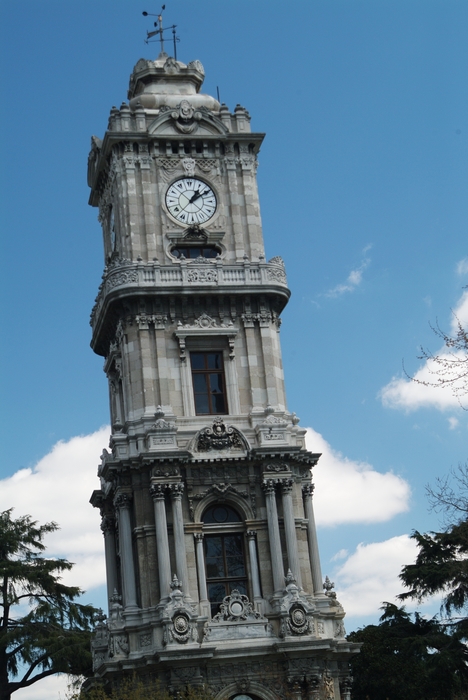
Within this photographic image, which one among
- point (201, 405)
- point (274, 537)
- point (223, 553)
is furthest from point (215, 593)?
point (201, 405)

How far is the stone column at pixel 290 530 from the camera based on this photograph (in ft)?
166

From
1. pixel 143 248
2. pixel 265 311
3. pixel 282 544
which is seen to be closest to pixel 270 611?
pixel 282 544

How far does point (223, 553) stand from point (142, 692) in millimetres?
7242

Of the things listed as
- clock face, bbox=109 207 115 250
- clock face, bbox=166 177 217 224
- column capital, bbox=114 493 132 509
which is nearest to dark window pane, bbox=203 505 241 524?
column capital, bbox=114 493 132 509

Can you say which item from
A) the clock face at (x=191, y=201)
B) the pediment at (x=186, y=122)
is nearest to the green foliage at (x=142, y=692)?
the clock face at (x=191, y=201)

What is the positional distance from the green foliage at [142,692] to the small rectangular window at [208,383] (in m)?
10.9

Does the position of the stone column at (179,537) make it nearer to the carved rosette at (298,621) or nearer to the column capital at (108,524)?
the carved rosette at (298,621)

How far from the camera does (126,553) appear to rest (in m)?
50.8

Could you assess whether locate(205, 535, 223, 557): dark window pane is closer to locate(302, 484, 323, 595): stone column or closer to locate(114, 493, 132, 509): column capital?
→ locate(114, 493, 132, 509): column capital

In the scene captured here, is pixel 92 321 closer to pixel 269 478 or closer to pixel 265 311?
pixel 265 311

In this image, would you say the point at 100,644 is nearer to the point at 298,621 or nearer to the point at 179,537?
the point at 179,537

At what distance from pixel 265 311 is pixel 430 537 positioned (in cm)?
1711

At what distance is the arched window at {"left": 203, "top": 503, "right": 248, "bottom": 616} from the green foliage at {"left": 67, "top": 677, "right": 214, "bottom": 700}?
4.27m

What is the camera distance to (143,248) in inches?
2156
